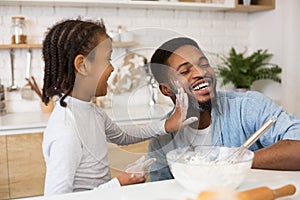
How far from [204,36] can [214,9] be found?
227 mm

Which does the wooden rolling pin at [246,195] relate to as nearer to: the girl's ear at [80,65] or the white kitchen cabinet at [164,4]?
the girl's ear at [80,65]

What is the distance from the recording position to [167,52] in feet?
3.42

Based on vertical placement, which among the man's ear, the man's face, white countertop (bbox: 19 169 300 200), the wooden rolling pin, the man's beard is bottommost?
white countertop (bbox: 19 169 300 200)

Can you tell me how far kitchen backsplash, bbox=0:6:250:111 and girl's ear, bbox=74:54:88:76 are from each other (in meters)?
1.52

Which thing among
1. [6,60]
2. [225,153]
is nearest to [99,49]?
[225,153]

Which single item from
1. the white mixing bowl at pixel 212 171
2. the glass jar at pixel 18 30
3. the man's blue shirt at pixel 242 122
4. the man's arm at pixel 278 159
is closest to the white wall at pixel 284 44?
the man's blue shirt at pixel 242 122

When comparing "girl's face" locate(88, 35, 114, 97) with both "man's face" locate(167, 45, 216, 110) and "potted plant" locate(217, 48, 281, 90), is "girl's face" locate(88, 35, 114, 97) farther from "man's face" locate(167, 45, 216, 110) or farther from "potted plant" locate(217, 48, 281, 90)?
"potted plant" locate(217, 48, 281, 90)

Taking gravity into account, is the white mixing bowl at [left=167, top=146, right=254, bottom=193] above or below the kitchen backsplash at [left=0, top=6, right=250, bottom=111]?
below

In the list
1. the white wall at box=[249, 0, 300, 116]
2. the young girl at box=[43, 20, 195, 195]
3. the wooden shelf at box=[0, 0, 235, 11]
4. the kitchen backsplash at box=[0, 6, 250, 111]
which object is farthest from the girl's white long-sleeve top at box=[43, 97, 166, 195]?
the white wall at box=[249, 0, 300, 116]

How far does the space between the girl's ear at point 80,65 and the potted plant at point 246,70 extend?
Answer: 207cm

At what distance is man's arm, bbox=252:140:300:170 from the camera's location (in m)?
1.14

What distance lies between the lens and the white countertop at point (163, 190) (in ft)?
3.02

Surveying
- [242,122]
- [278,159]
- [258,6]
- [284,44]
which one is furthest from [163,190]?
[258,6]

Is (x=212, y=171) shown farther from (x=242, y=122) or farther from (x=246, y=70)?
(x=246, y=70)
